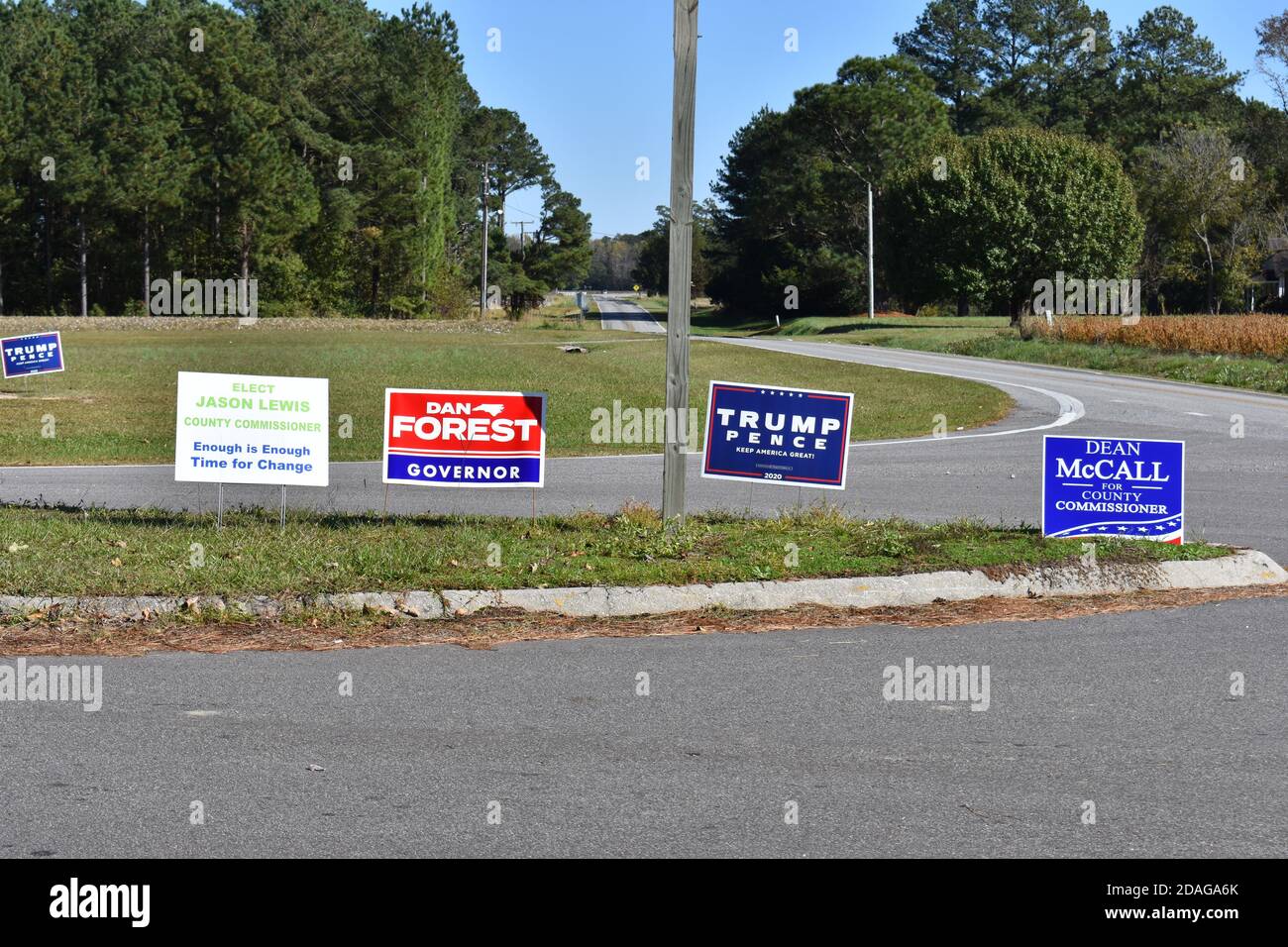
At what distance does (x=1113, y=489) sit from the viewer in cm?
1055

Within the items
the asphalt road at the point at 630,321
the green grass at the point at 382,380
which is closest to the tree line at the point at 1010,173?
the asphalt road at the point at 630,321

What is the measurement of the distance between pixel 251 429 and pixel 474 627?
343cm

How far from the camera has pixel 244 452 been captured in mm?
10930

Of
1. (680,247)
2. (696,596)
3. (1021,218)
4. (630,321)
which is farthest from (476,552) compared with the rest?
(630,321)

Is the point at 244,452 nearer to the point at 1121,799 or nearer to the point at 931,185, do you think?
the point at 1121,799

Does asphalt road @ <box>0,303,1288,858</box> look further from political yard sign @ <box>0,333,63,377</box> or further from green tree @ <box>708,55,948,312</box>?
green tree @ <box>708,55,948,312</box>

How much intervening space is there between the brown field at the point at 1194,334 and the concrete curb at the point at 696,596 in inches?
1145

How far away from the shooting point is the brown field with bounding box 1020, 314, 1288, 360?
121 feet

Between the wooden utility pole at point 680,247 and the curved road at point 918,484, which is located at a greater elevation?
the wooden utility pole at point 680,247

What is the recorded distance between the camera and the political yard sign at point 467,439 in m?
11.0

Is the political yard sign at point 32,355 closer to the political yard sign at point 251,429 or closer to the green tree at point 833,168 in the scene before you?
the political yard sign at point 251,429

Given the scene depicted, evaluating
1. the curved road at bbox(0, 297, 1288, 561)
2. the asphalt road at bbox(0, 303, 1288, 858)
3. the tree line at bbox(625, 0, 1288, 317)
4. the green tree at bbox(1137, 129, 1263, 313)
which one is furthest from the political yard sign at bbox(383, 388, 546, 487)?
the green tree at bbox(1137, 129, 1263, 313)

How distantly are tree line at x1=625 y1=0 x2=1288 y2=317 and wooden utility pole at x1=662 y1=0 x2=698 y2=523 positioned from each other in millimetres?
39830

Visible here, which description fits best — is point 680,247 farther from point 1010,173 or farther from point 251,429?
point 1010,173
